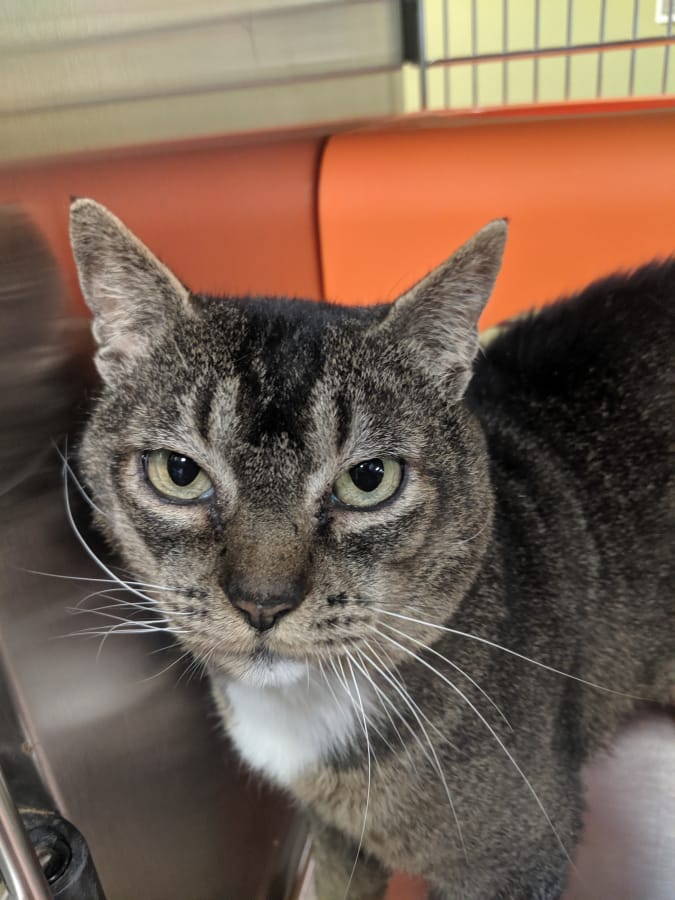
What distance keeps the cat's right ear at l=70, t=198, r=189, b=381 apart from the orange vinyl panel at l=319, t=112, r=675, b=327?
31cm

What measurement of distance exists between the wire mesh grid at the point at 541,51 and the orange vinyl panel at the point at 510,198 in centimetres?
7

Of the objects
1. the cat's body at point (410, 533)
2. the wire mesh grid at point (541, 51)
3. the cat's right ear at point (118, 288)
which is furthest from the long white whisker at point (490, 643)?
the wire mesh grid at point (541, 51)

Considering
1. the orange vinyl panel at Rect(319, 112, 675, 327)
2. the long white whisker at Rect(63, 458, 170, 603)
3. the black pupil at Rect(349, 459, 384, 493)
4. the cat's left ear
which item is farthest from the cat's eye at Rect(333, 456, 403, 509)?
the orange vinyl panel at Rect(319, 112, 675, 327)

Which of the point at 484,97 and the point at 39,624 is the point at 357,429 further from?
the point at 484,97

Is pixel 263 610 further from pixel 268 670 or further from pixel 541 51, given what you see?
pixel 541 51

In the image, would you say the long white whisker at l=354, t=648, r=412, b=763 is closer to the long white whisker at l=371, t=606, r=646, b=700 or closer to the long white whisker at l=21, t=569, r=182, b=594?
the long white whisker at l=371, t=606, r=646, b=700

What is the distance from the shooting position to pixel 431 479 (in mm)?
684

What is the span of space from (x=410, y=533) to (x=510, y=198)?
436 mm

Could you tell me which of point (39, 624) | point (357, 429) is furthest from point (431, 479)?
point (39, 624)

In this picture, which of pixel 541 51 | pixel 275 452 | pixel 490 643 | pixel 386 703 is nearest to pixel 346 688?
pixel 386 703

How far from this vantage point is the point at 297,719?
78 cm

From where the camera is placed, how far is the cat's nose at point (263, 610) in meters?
0.58

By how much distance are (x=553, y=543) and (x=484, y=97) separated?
21.9 inches

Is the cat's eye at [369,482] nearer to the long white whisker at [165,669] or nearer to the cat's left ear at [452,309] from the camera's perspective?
the cat's left ear at [452,309]
